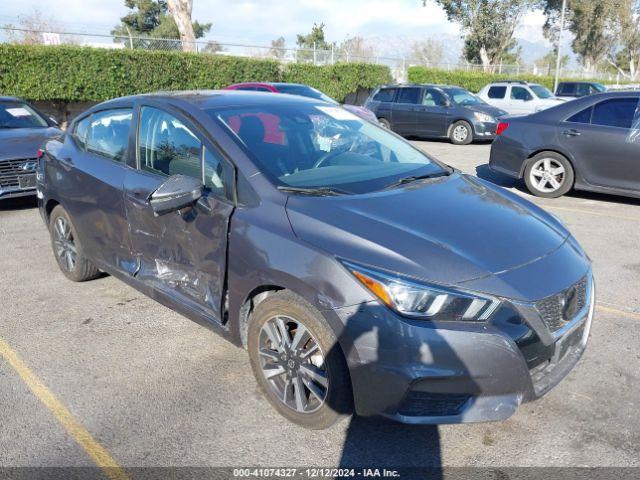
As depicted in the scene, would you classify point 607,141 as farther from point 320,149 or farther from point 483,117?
point 483,117

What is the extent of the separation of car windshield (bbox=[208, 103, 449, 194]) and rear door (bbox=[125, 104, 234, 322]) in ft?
0.82

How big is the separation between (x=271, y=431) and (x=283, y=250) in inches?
37.0

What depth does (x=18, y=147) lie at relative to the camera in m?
7.62

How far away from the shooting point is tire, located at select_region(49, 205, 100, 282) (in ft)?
15.7

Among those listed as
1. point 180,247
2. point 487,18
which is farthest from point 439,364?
point 487,18

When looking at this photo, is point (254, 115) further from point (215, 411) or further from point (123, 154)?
point (215, 411)

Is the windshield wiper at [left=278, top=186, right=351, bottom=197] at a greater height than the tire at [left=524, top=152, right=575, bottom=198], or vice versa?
the windshield wiper at [left=278, top=186, right=351, bottom=197]

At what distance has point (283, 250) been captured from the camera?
2801 mm

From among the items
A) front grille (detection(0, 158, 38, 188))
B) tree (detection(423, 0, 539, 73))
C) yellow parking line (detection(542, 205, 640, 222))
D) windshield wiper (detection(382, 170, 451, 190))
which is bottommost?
yellow parking line (detection(542, 205, 640, 222))

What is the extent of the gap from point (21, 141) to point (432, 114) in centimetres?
1090

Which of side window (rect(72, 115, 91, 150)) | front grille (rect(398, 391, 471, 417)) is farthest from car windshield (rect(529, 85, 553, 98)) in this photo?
front grille (rect(398, 391, 471, 417))

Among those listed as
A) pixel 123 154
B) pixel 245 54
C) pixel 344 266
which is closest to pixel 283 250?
pixel 344 266

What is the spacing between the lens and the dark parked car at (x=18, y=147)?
7.41 m

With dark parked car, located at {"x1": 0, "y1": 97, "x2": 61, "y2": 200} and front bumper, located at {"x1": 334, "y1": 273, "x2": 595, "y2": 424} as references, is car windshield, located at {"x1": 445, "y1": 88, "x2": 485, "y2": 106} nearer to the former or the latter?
dark parked car, located at {"x1": 0, "y1": 97, "x2": 61, "y2": 200}
